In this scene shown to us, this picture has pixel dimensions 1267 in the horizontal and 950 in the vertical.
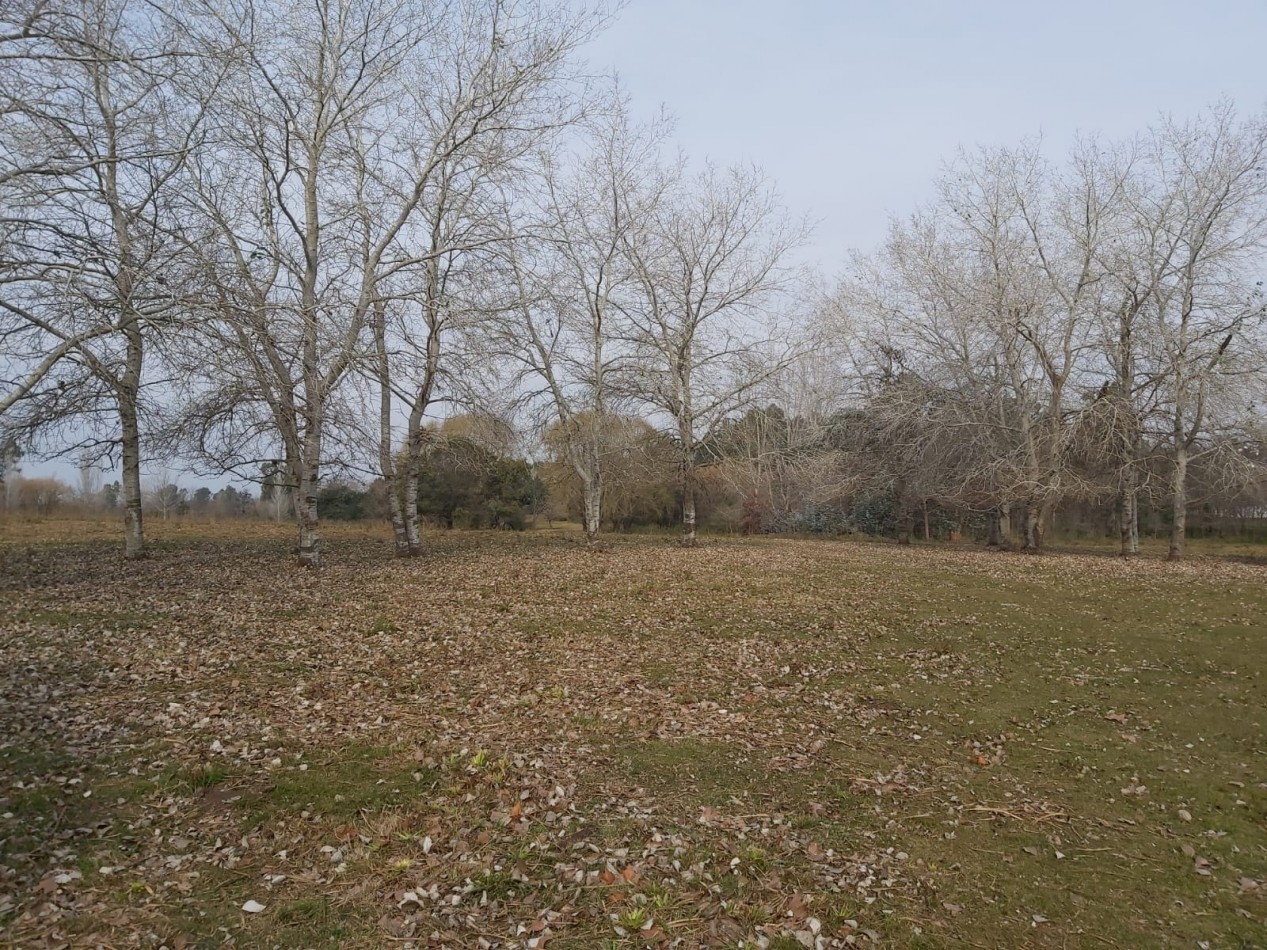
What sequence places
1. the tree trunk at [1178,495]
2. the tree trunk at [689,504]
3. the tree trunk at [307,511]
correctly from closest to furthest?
the tree trunk at [307,511]
the tree trunk at [689,504]
the tree trunk at [1178,495]

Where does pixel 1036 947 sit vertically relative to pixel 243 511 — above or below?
below

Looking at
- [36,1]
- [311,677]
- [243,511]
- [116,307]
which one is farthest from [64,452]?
[243,511]

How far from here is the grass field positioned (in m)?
Answer: 3.65

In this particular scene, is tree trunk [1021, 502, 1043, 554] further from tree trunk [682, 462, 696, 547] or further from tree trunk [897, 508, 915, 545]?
tree trunk [682, 462, 696, 547]

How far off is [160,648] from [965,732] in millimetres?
7997

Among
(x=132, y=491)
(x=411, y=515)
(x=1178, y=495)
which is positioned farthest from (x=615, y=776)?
(x=1178, y=495)

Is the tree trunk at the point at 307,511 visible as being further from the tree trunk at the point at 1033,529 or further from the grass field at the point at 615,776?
the tree trunk at the point at 1033,529

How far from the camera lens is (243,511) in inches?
1300

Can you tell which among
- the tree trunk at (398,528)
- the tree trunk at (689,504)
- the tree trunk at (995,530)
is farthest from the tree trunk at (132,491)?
the tree trunk at (995,530)

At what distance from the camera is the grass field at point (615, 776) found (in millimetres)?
3650

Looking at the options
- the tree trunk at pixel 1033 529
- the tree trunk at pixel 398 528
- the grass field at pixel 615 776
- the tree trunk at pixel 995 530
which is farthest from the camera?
the tree trunk at pixel 995 530

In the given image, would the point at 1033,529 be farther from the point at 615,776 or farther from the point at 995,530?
the point at 615,776

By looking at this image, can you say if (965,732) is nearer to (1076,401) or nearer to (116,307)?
(116,307)

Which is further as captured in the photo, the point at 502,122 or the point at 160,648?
the point at 502,122
